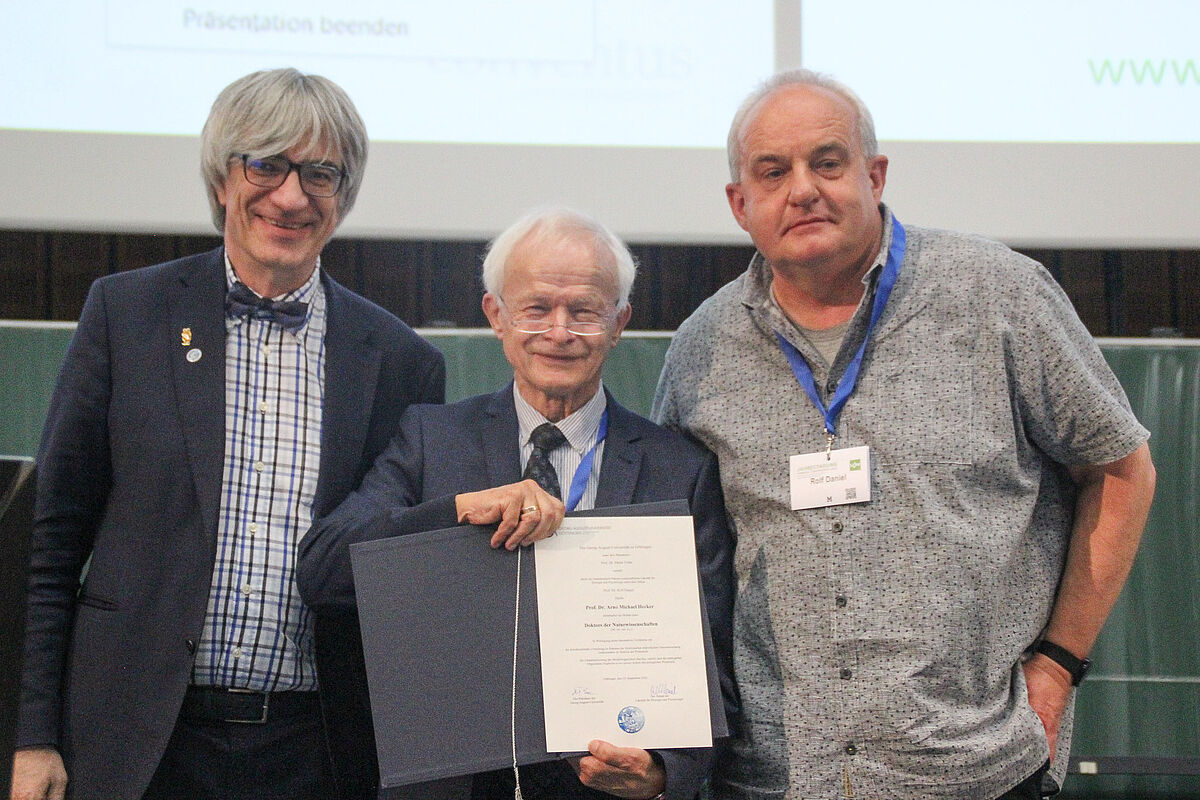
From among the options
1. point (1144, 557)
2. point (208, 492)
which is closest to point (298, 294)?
point (208, 492)

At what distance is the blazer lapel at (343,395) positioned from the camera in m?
2.07

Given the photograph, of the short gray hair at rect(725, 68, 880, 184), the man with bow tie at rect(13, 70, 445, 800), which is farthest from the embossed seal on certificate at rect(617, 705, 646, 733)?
the short gray hair at rect(725, 68, 880, 184)

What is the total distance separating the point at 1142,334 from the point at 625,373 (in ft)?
6.40

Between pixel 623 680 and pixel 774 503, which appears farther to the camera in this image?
pixel 774 503

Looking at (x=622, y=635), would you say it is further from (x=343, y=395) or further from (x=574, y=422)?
(x=343, y=395)

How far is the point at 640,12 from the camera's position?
3.43 metres

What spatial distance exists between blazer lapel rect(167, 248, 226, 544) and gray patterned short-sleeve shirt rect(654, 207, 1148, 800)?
3.10 ft

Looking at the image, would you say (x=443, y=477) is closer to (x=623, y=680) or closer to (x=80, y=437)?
(x=623, y=680)

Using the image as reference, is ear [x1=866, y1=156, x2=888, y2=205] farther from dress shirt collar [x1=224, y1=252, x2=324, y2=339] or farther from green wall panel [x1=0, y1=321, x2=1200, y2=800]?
green wall panel [x1=0, y1=321, x2=1200, y2=800]

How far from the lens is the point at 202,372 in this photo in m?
2.04

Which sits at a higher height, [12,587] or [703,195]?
[703,195]

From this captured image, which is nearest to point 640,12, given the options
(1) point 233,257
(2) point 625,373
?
(2) point 625,373

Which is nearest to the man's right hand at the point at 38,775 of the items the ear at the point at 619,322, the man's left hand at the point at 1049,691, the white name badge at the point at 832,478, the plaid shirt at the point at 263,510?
the plaid shirt at the point at 263,510

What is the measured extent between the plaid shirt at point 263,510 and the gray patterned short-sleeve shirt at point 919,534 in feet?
2.64
